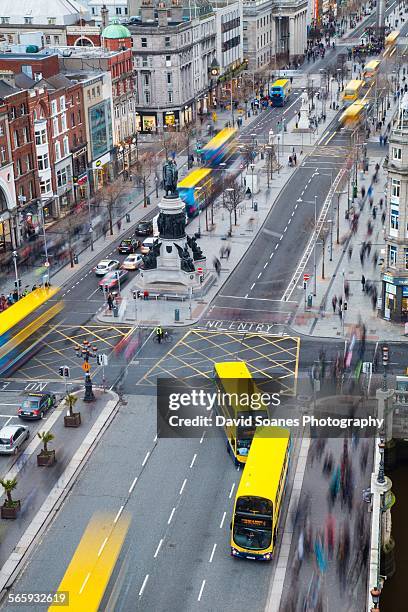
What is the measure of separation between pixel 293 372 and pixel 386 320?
1407cm

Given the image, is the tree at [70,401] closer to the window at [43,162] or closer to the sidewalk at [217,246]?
the sidewalk at [217,246]

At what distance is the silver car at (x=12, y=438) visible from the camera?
78.6 m

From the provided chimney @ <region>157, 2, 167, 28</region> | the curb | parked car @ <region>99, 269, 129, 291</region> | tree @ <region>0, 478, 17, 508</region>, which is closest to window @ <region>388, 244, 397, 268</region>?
parked car @ <region>99, 269, 129, 291</region>

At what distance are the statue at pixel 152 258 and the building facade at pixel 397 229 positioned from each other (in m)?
24.4

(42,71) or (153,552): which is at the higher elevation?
(42,71)

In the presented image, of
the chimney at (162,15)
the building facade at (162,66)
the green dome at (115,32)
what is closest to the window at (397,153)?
the green dome at (115,32)

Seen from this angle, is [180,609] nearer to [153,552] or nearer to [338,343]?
[153,552]

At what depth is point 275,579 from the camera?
63.4 metres

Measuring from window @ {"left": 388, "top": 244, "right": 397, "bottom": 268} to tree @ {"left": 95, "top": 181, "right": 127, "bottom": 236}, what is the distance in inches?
1751

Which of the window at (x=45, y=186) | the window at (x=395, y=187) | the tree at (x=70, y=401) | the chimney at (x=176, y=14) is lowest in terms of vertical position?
the tree at (x=70, y=401)

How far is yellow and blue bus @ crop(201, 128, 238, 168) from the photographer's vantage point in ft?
536

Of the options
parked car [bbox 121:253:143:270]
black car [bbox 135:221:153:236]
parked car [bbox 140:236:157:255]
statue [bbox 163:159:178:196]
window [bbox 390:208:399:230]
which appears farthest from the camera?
black car [bbox 135:221:153:236]

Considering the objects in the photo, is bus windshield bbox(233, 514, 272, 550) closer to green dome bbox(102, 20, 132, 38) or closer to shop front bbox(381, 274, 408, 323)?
shop front bbox(381, 274, 408, 323)

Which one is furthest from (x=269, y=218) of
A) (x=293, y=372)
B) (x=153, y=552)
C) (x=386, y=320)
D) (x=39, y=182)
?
(x=153, y=552)
